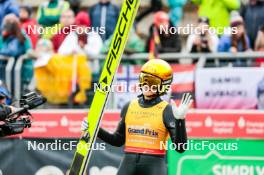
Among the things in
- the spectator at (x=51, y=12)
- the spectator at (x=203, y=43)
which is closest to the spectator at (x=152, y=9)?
the spectator at (x=51, y=12)

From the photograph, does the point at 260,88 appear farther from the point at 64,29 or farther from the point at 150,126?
the point at 64,29

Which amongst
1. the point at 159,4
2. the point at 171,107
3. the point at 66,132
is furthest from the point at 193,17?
the point at 171,107

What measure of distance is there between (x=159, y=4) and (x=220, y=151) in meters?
4.16

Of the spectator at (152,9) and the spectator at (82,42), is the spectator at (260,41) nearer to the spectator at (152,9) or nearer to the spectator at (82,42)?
the spectator at (82,42)

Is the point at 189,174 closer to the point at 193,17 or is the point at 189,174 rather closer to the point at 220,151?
the point at 220,151

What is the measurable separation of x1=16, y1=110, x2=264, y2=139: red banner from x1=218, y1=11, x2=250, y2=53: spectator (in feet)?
4.48

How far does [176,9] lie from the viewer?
1376 centimetres

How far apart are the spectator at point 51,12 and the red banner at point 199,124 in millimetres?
2376

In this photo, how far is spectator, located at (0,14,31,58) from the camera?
43.0 feet

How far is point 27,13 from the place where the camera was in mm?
14500

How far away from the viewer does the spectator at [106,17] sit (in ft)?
44.2

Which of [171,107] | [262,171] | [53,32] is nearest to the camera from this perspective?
[171,107]

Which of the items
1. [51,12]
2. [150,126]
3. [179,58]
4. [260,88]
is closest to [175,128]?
[150,126]

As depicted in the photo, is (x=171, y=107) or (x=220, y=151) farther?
(x=220, y=151)
